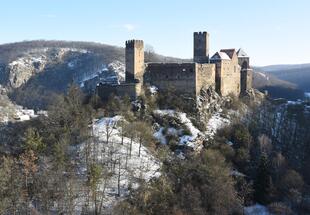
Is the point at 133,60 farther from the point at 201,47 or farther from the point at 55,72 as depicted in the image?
the point at 55,72

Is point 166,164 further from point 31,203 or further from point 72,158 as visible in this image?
point 31,203

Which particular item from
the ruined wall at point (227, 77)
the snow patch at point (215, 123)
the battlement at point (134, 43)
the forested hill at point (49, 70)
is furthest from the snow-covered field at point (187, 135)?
the forested hill at point (49, 70)

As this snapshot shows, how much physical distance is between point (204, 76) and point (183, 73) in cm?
374

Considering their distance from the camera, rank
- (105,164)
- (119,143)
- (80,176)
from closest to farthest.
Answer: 1. (80,176)
2. (105,164)
3. (119,143)

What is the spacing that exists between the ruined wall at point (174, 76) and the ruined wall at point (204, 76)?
95 cm

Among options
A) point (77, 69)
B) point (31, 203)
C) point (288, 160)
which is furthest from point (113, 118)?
point (77, 69)

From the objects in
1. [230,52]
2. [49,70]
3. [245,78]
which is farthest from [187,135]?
[49,70]

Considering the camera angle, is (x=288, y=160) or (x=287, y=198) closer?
(x=287, y=198)

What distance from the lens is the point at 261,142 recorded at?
5744cm

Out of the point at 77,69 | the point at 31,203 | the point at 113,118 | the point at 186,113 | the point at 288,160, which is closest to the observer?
the point at 31,203

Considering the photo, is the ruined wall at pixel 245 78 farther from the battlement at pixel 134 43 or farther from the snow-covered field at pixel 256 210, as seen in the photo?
the snow-covered field at pixel 256 210

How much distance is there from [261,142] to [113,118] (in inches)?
735

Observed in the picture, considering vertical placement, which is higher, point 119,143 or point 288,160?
point 119,143

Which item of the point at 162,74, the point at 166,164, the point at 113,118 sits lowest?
the point at 166,164
